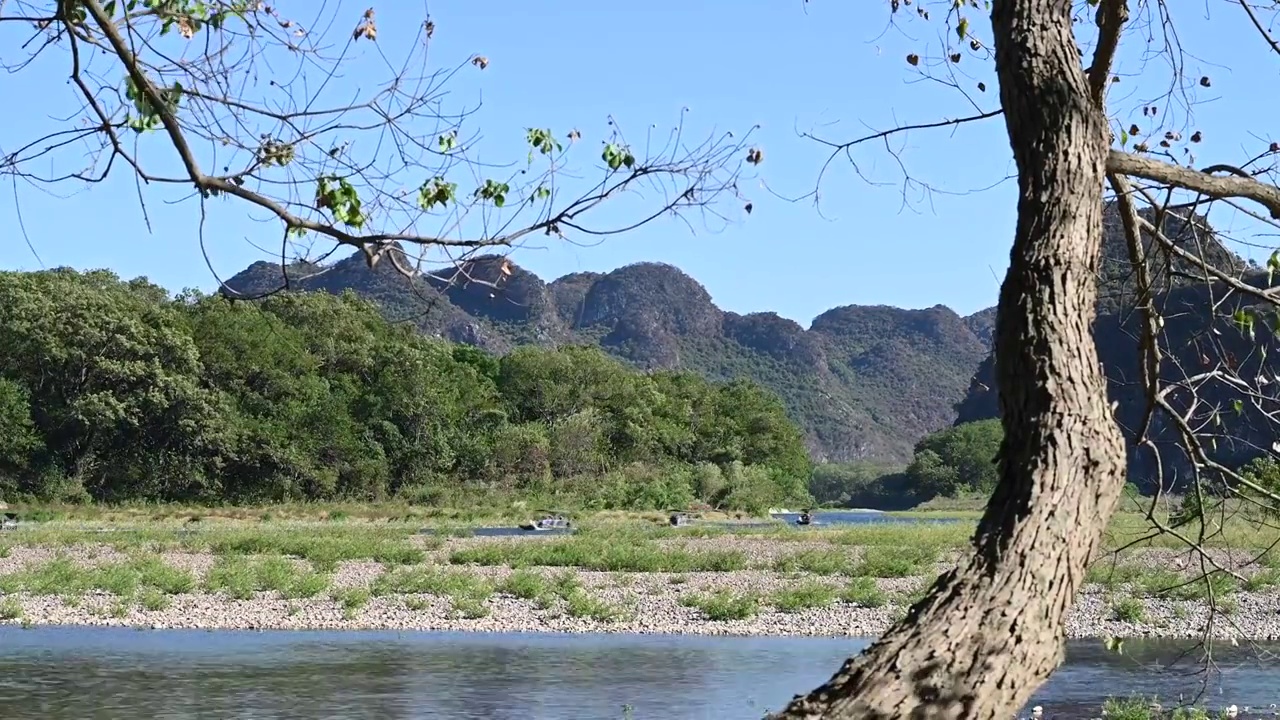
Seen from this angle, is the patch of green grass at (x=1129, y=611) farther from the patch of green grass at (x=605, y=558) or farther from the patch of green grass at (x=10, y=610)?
the patch of green grass at (x=10, y=610)

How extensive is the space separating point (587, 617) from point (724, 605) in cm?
200

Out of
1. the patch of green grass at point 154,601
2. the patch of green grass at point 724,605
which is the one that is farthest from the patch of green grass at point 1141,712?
the patch of green grass at point 154,601

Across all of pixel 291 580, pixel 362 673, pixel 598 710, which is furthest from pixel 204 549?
pixel 598 710

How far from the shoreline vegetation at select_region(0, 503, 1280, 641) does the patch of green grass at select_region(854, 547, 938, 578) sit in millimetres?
66

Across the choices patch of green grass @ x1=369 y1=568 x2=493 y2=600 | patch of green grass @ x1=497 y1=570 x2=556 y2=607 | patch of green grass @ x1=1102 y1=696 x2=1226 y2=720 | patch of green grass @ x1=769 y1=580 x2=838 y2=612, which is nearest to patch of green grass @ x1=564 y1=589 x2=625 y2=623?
patch of green grass @ x1=497 y1=570 x2=556 y2=607

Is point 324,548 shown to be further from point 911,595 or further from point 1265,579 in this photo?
point 1265,579

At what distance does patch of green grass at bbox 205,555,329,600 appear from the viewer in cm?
2417

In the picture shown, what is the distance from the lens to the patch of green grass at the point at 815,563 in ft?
93.0

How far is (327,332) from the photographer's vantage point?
71.0m

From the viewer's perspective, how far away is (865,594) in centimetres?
2350

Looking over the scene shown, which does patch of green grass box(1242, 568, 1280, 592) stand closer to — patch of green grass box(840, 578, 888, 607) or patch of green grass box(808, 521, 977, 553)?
patch of green grass box(840, 578, 888, 607)

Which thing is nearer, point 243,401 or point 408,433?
point 243,401

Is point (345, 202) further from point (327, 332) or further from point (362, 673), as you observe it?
point (327, 332)

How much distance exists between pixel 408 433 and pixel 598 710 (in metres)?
55.2
